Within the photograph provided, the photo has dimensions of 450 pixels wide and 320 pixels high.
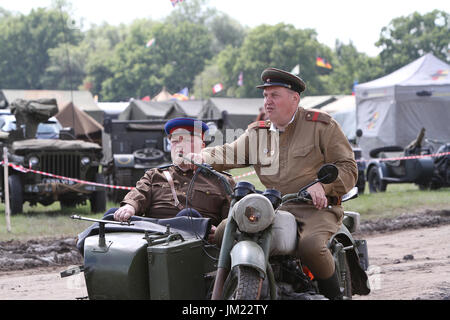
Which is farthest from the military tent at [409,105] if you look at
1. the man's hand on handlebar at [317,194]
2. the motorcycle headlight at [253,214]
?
the motorcycle headlight at [253,214]

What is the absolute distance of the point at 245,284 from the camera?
4.33 m

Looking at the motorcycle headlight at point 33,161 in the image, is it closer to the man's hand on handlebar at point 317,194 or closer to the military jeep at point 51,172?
the military jeep at point 51,172

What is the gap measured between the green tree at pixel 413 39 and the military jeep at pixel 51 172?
55719 mm

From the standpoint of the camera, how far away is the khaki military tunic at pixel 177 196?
19.1 ft

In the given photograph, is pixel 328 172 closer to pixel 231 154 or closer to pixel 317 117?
pixel 317 117

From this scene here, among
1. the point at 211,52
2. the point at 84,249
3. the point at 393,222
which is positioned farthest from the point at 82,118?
the point at 211,52

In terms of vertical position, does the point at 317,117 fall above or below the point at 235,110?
above

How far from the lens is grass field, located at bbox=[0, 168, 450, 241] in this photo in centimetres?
1224

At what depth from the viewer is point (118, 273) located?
4789 mm

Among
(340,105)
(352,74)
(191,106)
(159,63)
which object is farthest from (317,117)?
(159,63)

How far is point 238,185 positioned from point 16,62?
334ft

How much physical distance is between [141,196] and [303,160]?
4.04ft

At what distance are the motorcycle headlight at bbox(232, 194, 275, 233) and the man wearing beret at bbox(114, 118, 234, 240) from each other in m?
1.24
